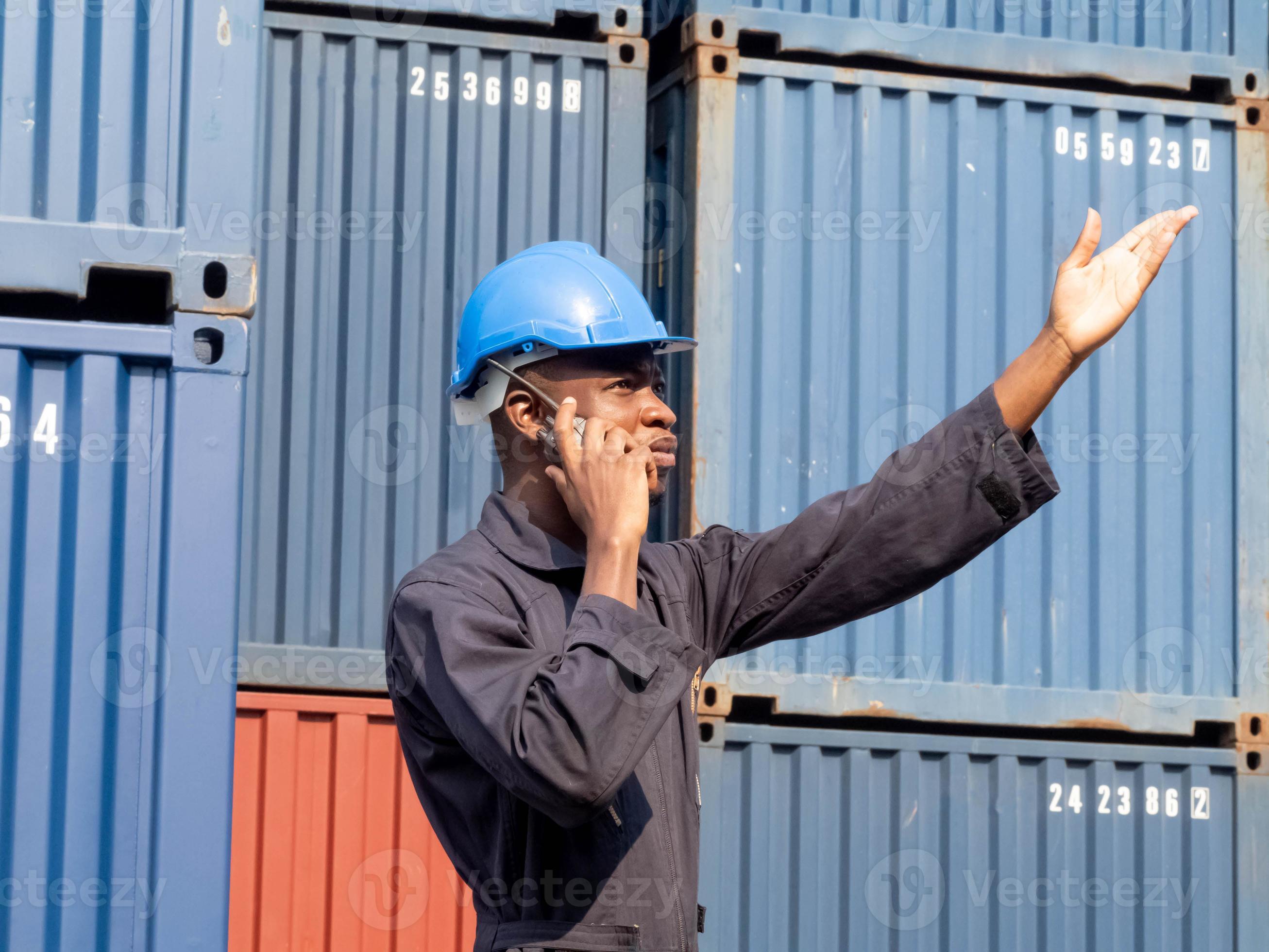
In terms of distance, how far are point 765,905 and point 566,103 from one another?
358 cm

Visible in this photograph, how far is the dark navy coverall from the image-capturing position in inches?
110

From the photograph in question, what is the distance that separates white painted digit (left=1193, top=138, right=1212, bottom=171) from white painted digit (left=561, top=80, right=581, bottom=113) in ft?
9.59

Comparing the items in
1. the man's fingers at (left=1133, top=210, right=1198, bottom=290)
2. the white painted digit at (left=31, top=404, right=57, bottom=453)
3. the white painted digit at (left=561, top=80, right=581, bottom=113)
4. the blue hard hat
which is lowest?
the white painted digit at (left=31, top=404, right=57, bottom=453)

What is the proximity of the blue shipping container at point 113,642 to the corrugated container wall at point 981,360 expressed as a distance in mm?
2728

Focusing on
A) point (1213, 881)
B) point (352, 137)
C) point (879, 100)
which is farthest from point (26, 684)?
point (1213, 881)

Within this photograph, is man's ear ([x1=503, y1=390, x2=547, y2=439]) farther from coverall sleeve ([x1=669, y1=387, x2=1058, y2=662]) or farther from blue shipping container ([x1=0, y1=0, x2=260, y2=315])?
blue shipping container ([x1=0, y1=0, x2=260, y2=315])

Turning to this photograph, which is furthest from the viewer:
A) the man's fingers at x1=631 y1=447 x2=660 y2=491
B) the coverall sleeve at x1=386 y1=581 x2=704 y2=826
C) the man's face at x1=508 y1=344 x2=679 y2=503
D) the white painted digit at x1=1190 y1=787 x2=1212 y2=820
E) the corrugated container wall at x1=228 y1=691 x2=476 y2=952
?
the white painted digit at x1=1190 y1=787 x2=1212 y2=820

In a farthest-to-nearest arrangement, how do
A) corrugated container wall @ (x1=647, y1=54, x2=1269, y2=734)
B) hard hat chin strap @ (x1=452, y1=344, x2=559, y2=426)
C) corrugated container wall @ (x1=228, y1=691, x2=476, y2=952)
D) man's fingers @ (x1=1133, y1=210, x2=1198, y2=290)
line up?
corrugated container wall @ (x1=647, y1=54, x2=1269, y2=734) < corrugated container wall @ (x1=228, y1=691, x2=476, y2=952) < hard hat chin strap @ (x1=452, y1=344, x2=559, y2=426) < man's fingers @ (x1=1133, y1=210, x2=1198, y2=290)

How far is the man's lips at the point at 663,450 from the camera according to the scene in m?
3.35

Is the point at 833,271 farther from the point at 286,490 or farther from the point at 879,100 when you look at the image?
the point at 286,490

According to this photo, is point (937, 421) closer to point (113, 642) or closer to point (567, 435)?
point (567, 435)

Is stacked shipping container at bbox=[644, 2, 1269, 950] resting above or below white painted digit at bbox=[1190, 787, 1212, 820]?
above

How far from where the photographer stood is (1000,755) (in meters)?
6.61

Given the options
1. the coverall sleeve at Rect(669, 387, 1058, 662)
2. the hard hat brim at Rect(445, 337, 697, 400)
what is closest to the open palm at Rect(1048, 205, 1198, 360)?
the coverall sleeve at Rect(669, 387, 1058, 662)
